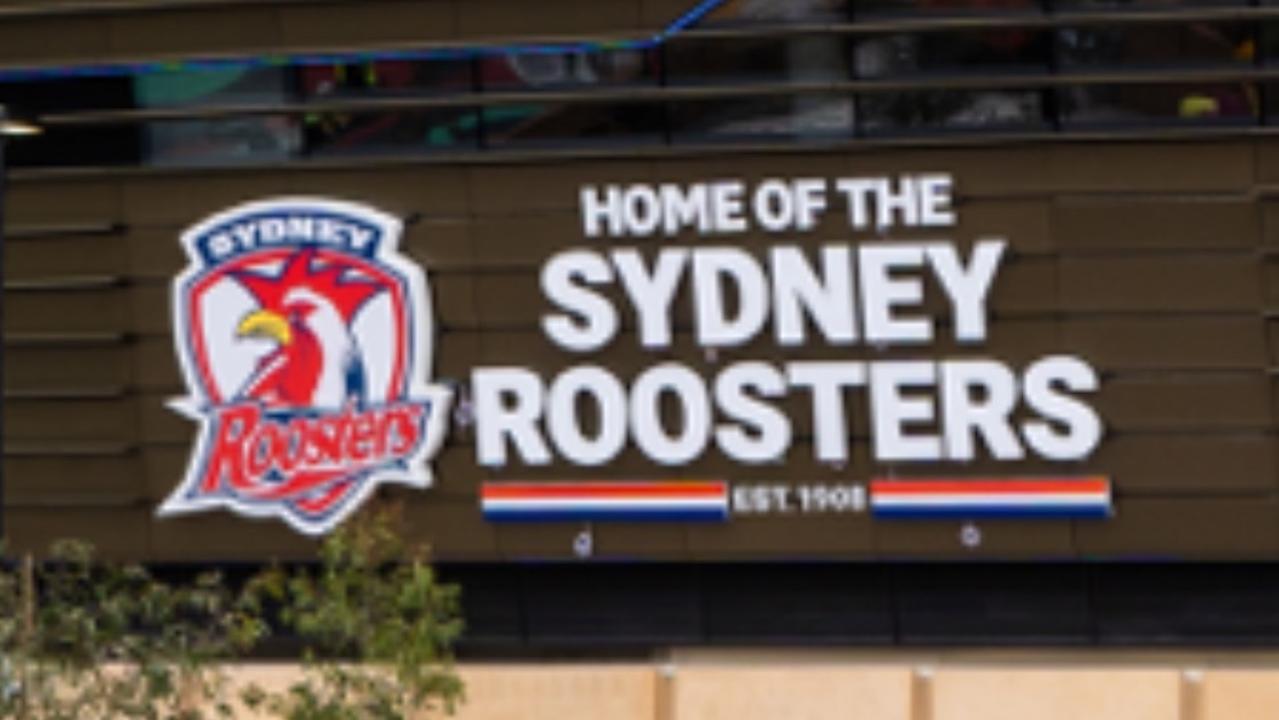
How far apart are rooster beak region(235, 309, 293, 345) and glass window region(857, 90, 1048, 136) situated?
6573 millimetres

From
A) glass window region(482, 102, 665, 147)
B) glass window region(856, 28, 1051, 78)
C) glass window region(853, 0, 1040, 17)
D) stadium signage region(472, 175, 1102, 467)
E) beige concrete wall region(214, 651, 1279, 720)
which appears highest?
glass window region(853, 0, 1040, 17)

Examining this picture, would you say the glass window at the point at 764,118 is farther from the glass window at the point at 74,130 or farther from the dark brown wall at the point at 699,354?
the glass window at the point at 74,130

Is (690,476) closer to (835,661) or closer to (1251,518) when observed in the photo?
(835,661)

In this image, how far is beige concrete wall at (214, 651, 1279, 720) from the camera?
81.9 ft

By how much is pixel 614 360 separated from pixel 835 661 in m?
4.00

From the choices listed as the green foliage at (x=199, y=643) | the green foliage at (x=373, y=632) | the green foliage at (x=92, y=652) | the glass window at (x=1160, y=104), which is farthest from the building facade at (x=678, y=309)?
the green foliage at (x=92, y=652)

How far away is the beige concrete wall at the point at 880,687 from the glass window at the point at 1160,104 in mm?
5515

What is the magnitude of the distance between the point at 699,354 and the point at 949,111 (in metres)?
3.52

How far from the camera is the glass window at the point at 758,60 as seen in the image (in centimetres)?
2450

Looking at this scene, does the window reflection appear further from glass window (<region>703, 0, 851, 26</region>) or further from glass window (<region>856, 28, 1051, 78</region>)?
glass window (<region>856, 28, 1051, 78</region>)

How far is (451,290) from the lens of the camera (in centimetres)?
2561

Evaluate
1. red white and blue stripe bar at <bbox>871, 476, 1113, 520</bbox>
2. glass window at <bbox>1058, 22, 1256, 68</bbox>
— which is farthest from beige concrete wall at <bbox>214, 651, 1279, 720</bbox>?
glass window at <bbox>1058, 22, 1256, 68</bbox>

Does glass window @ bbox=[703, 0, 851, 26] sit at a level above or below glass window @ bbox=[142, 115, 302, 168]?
above

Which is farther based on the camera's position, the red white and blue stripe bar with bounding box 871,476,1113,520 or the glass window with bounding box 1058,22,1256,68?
the red white and blue stripe bar with bounding box 871,476,1113,520
